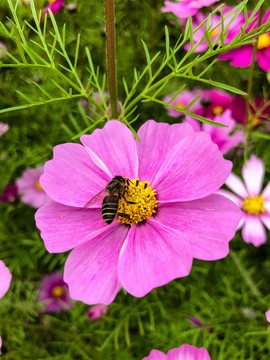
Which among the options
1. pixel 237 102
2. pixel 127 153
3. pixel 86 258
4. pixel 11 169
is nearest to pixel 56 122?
pixel 11 169

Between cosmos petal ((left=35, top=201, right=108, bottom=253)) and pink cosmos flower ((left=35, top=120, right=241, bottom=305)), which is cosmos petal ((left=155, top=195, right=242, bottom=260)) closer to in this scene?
pink cosmos flower ((left=35, top=120, right=241, bottom=305))

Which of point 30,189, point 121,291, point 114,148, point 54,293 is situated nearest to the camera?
point 114,148

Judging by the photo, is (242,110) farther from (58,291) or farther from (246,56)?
(58,291)

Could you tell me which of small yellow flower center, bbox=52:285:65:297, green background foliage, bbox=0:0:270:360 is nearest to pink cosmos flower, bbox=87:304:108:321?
green background foliage, bbox=0:0:270:360

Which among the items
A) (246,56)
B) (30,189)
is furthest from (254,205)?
(30,189)

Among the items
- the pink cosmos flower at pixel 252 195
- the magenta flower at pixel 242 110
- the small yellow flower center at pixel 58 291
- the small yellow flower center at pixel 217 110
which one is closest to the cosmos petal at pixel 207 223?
the pink cosmos flower at pixel 252 195

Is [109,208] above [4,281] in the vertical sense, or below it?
above

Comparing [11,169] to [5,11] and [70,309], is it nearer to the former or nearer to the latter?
[70,309]
